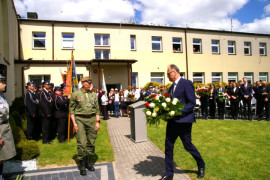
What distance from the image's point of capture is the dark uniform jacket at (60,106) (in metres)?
7.16

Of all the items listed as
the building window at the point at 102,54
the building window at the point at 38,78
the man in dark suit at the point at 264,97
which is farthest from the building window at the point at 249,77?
the building window at the point at 38,78

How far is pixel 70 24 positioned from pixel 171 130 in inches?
733

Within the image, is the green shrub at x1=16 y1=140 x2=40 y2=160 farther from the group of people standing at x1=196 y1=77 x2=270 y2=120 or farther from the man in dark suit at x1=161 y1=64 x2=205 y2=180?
the group of people standing at x1=196 y1=77 x2=270 y2=120

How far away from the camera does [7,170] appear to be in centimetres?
476

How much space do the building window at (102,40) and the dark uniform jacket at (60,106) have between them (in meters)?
14.0

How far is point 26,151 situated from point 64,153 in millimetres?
1029

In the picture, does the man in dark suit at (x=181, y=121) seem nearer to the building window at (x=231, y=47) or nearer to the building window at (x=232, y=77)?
the building window at (x=232, y=77)

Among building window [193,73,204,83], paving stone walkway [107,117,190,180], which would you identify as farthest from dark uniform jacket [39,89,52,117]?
building window [193,73,204,83]

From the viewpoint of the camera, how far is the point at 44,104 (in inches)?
277

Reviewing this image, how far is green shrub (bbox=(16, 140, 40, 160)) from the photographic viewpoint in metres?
5.31

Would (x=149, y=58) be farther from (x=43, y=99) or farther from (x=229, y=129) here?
(x=43, y=99)

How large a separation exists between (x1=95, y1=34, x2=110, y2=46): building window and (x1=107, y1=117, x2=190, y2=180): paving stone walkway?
580 inches

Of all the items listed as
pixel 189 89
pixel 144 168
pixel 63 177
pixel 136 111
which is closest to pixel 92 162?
pixel 63 177

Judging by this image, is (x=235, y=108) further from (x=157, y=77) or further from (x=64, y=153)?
(x=157, y=77)
